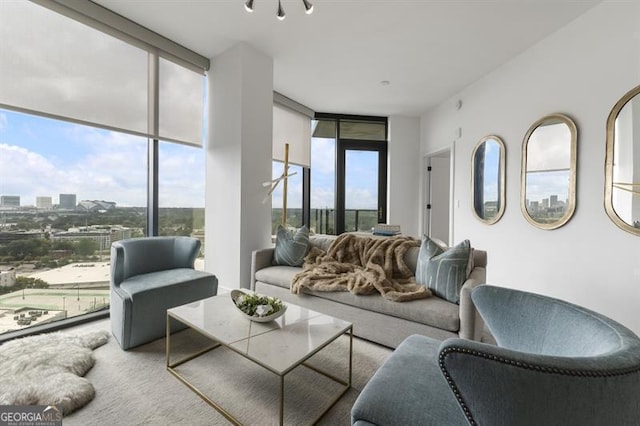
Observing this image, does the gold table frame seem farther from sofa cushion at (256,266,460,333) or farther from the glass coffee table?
sofa cushion at (256,266,460,333)

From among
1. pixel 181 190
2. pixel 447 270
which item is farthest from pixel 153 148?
pixel 447 270

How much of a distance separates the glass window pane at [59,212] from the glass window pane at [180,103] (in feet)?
1.31

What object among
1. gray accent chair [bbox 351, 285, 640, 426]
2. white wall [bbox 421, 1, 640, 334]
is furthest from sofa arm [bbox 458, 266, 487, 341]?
white wall [bbox 421, 1, 640, 334]

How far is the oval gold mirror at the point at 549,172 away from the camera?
2516 mm

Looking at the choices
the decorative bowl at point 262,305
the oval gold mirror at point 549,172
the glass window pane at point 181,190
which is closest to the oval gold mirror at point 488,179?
the oval gold mirror at point 549,172

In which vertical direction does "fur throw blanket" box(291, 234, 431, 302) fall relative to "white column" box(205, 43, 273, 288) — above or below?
below

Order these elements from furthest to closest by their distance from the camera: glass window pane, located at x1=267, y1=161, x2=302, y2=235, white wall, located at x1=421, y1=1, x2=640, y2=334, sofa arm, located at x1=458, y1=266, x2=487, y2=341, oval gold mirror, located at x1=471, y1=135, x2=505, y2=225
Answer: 1. glass window pane, located at x1=267, y1=161, x2=302, y2=235
2. oval gold mirror, located at x1=471, y1=135, x2=505, y2=225
3. white wall, located at x1=421, y1=1, x2=640, y2=334
4. sofa arm, located at x1=458, y1=266, x2=487, y2=341

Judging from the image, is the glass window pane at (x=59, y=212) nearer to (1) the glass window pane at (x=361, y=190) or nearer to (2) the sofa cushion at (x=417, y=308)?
(2) the sofa cushion at (x=417, y=308)

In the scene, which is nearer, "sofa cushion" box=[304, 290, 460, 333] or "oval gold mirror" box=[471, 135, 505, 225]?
"sofa cushion" box=[304, 290, 460, 333]

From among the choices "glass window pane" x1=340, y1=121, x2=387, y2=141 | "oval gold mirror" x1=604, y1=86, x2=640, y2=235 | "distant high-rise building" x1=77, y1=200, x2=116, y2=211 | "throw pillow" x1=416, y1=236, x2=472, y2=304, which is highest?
"glass window pane" x1=340, y1=121, x2=387, y2=141

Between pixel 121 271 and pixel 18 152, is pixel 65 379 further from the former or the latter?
pixel 18 152

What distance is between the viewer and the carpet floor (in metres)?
1.38

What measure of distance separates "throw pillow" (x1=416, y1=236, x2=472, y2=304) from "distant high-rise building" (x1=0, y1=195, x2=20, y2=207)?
10.9 ft

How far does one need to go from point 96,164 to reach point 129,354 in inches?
70.4
